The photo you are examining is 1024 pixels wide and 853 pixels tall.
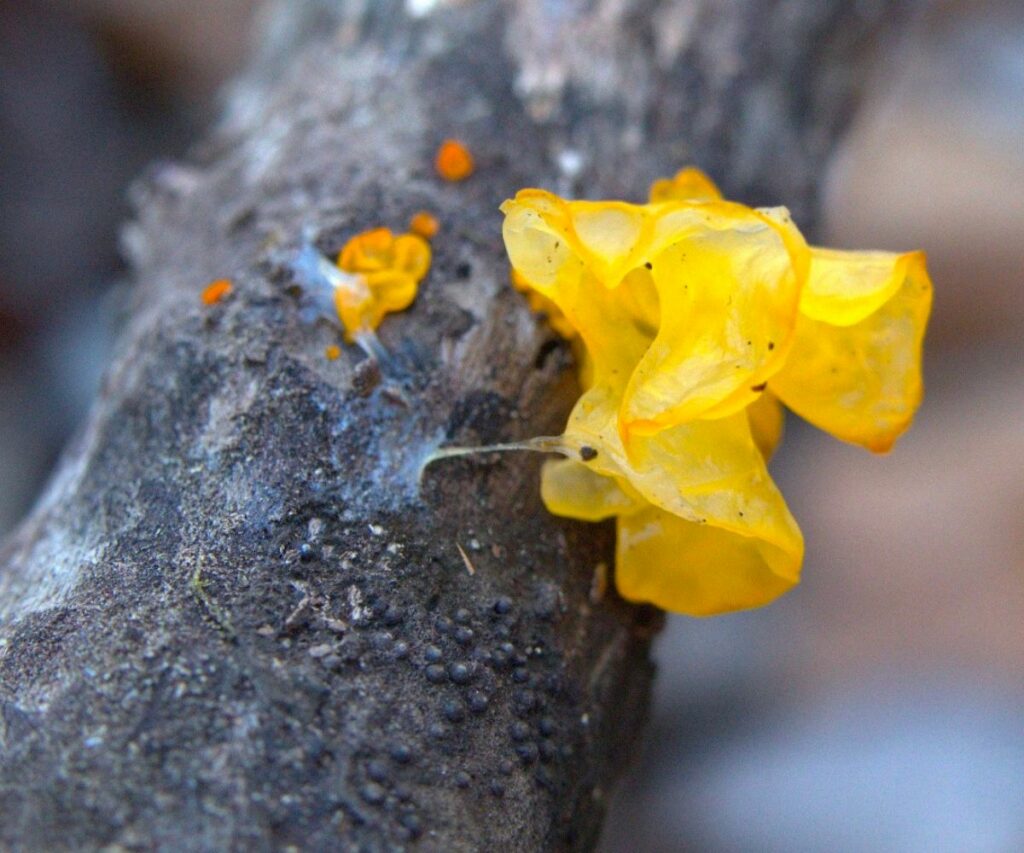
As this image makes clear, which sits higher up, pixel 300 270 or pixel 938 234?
pixel 300 270

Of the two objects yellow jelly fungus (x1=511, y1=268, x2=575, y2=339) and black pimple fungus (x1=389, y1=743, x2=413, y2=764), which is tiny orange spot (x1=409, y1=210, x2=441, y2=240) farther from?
black pimple fungus (x1=389, y1=743, x2=413, y2=764)

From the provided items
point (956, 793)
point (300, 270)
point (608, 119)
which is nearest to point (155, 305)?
point (300, 270)

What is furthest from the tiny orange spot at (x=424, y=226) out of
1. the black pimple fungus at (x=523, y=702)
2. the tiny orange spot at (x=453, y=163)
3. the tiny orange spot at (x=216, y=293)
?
the black pimple fungus at (x=523, y=702)

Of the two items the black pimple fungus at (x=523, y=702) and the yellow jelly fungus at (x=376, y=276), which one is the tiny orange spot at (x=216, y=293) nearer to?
the yellow jelly fungus at (x=376, y=276)

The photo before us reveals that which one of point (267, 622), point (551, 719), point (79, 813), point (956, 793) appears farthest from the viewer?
point (956, 793)

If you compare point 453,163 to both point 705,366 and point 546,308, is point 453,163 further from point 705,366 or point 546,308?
point 705,366

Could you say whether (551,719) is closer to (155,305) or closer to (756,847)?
(155,305)
